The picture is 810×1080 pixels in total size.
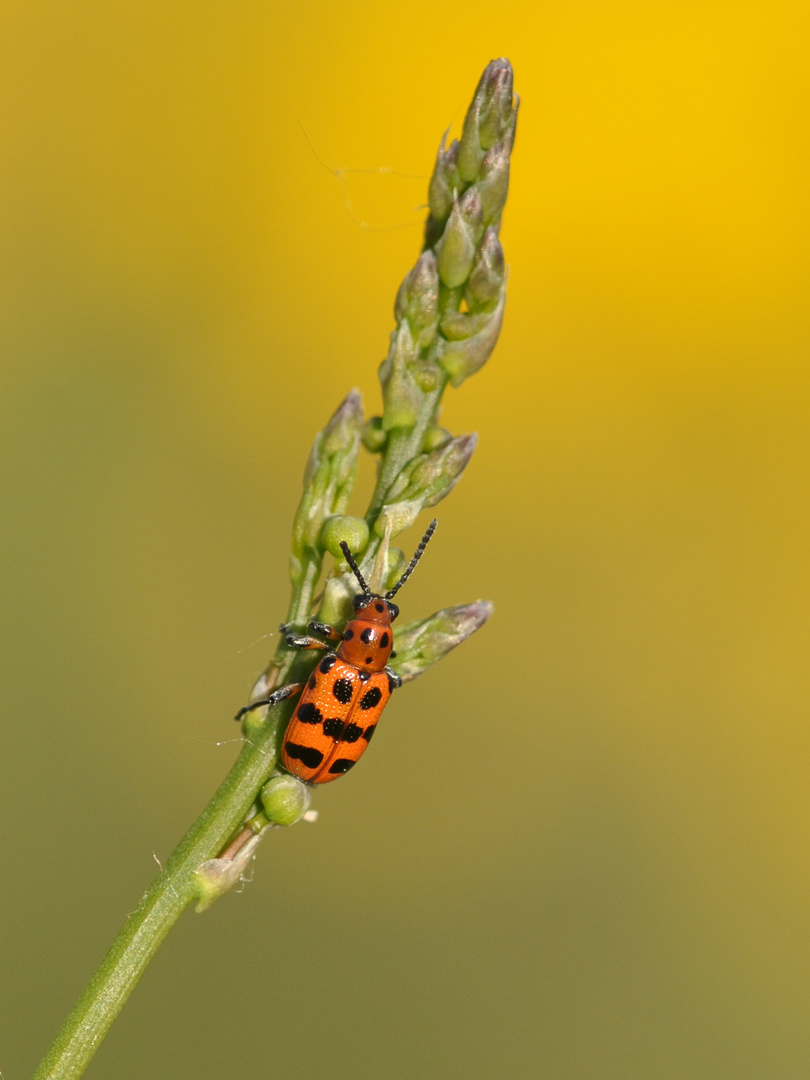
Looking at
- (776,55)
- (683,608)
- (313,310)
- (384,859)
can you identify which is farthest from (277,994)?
(776,55)

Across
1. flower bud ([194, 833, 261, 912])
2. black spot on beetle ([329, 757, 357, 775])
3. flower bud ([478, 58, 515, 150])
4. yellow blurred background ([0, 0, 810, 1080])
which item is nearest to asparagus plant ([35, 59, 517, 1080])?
flower bud ([478, 58, 515, 150])

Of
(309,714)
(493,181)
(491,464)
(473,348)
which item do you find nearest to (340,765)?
(309,714)

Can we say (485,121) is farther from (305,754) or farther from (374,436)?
(305,754)

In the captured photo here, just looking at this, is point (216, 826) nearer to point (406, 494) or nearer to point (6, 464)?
point (406, 494)

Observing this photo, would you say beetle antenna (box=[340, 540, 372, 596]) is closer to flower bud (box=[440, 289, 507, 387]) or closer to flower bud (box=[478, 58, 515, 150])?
flower bud (box=[440, 289, 507, 387])

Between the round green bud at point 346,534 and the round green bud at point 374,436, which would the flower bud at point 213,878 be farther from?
the round green bud at point 374,436

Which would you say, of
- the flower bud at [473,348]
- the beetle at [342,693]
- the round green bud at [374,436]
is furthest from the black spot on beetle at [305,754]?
the flower bud at [473,348]
